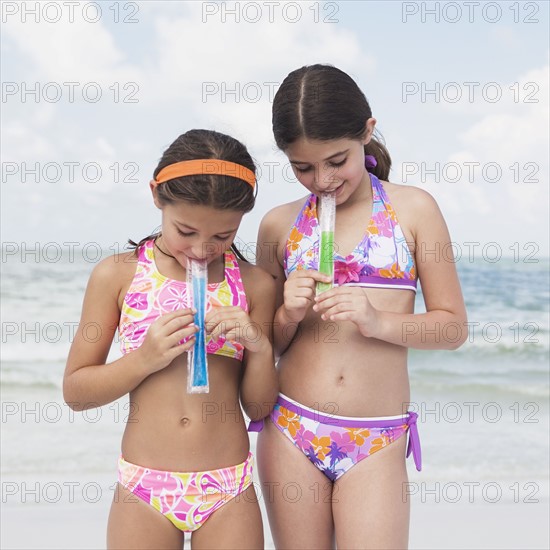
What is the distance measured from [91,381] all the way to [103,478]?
12.7 ft

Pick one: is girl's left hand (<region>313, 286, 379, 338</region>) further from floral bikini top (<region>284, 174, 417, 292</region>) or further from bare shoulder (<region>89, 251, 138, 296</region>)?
bare shoulder (<region>89, 251, 138, 296</region>)

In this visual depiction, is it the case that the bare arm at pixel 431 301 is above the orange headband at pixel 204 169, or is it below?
below

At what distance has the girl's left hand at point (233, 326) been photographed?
2537mm

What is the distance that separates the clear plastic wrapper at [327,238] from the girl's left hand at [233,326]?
0.89 feet

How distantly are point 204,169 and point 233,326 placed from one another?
19.5 inches

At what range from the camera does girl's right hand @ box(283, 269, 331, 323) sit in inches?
104

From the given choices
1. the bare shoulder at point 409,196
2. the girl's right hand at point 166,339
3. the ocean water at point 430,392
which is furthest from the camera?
the ocean water at point 430,392

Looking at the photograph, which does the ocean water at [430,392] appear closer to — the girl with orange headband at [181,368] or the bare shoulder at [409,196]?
the bare shoulder at [409,196]

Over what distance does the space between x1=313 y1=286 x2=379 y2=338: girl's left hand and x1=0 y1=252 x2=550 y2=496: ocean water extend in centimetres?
41

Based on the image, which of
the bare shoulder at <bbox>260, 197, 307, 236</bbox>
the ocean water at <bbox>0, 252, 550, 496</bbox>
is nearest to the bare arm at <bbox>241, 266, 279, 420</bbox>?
the bare shoulder at <bbox>260, 197, 307, 236</bbox>

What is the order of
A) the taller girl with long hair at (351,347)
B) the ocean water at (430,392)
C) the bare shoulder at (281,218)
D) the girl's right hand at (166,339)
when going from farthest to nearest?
the ocean water at (430,392), the bare shoulder at (281,218), the taller girl with long hair at (351,347), the girl's right hand at (166,339)

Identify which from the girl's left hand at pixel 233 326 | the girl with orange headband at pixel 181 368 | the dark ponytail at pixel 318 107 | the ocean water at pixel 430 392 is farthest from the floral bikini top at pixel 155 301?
the ocean water at pixel 430 392

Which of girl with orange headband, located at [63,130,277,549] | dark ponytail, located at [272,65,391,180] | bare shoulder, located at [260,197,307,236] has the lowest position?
girl with orange headband, located at [63,130,277,549]

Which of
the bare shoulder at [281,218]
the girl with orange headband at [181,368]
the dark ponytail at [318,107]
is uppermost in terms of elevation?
the dark ponytail at [318,107]
